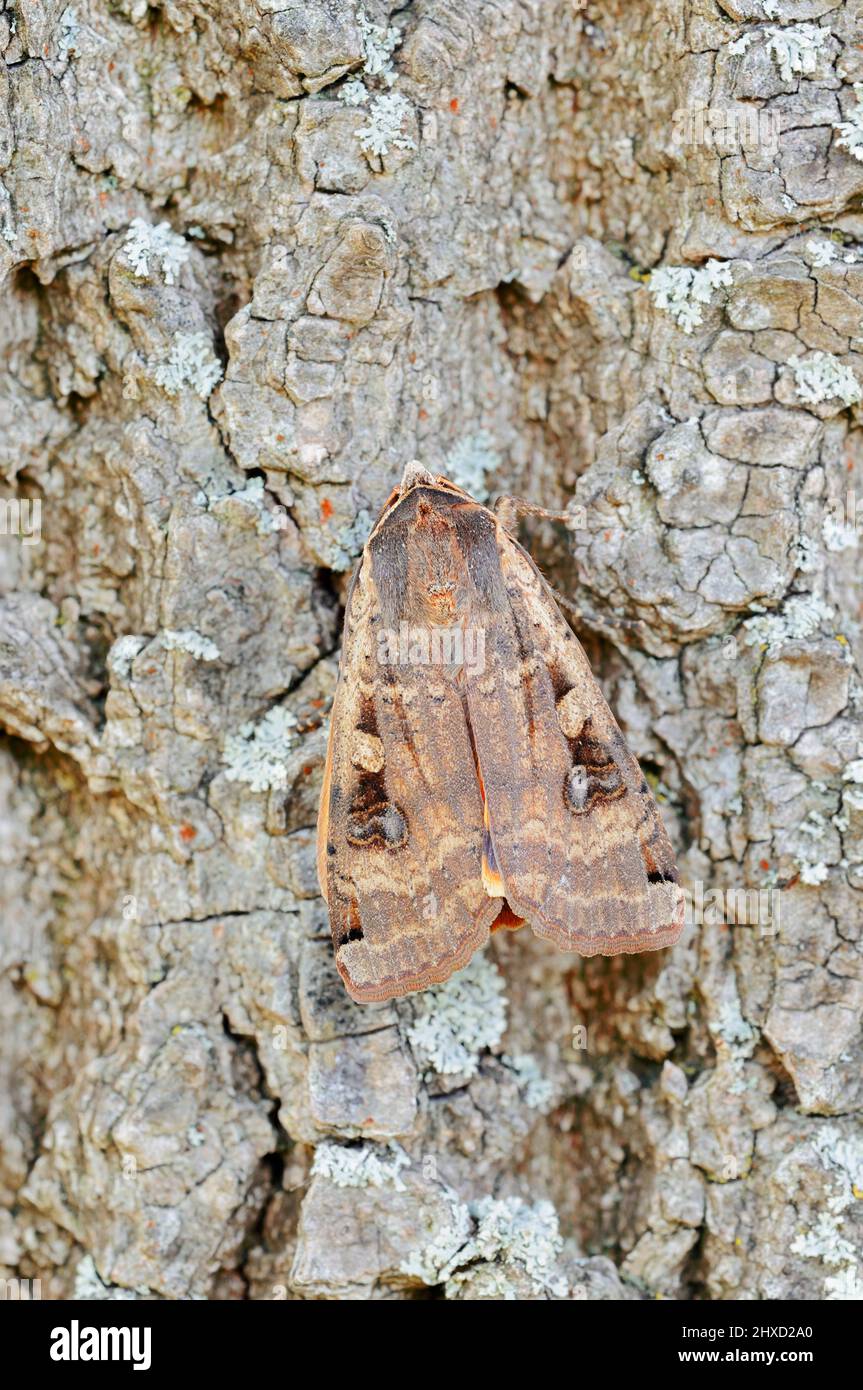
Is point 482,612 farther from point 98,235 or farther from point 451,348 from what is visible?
point 98,235

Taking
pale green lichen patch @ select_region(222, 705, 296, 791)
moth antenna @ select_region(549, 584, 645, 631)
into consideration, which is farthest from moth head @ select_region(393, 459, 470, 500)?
pale green lichen patch @ select_region(222, 705, 296, 791)

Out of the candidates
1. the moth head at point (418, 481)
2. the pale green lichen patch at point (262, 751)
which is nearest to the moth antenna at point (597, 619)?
the moth head at point (418, 481)

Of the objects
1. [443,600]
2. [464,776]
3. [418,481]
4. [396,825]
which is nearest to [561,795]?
[464,776]

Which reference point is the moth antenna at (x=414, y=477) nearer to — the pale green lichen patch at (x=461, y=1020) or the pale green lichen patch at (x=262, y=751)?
the pale green lichen patch at (x=262, y=751)

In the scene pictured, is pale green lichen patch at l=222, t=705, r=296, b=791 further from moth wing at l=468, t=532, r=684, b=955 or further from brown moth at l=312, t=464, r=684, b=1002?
moth wing at l=468, t=532, r=684, b=955

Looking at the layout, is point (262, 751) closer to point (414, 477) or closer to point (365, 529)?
point (365, 529)
